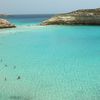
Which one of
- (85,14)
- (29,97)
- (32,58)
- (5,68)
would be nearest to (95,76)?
(29,97)

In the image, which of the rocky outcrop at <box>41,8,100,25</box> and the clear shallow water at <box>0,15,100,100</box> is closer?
the clear shallow water at <box>0,15,100,100</box>

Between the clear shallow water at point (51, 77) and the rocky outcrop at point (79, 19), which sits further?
the rocky outcrop at point (79, 19)

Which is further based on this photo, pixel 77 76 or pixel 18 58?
pixel 18 58

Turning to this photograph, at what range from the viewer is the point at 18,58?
2247 centimetres

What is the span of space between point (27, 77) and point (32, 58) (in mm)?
6108

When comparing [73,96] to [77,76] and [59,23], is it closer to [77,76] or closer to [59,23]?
[77,76]

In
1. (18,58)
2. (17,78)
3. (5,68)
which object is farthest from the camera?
(18,58)

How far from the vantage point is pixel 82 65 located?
761 inches

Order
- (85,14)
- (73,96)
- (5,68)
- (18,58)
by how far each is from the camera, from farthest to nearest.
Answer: (85,14) → (18,58) → (5,68) → (73,96)

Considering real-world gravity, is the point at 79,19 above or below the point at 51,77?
below

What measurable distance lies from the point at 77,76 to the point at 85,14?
154ft

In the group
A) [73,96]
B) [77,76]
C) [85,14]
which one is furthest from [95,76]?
[85,14]

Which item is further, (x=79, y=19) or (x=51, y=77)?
(x=79, y=19)

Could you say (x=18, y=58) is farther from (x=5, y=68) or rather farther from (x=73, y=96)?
(x=73, y=96)
